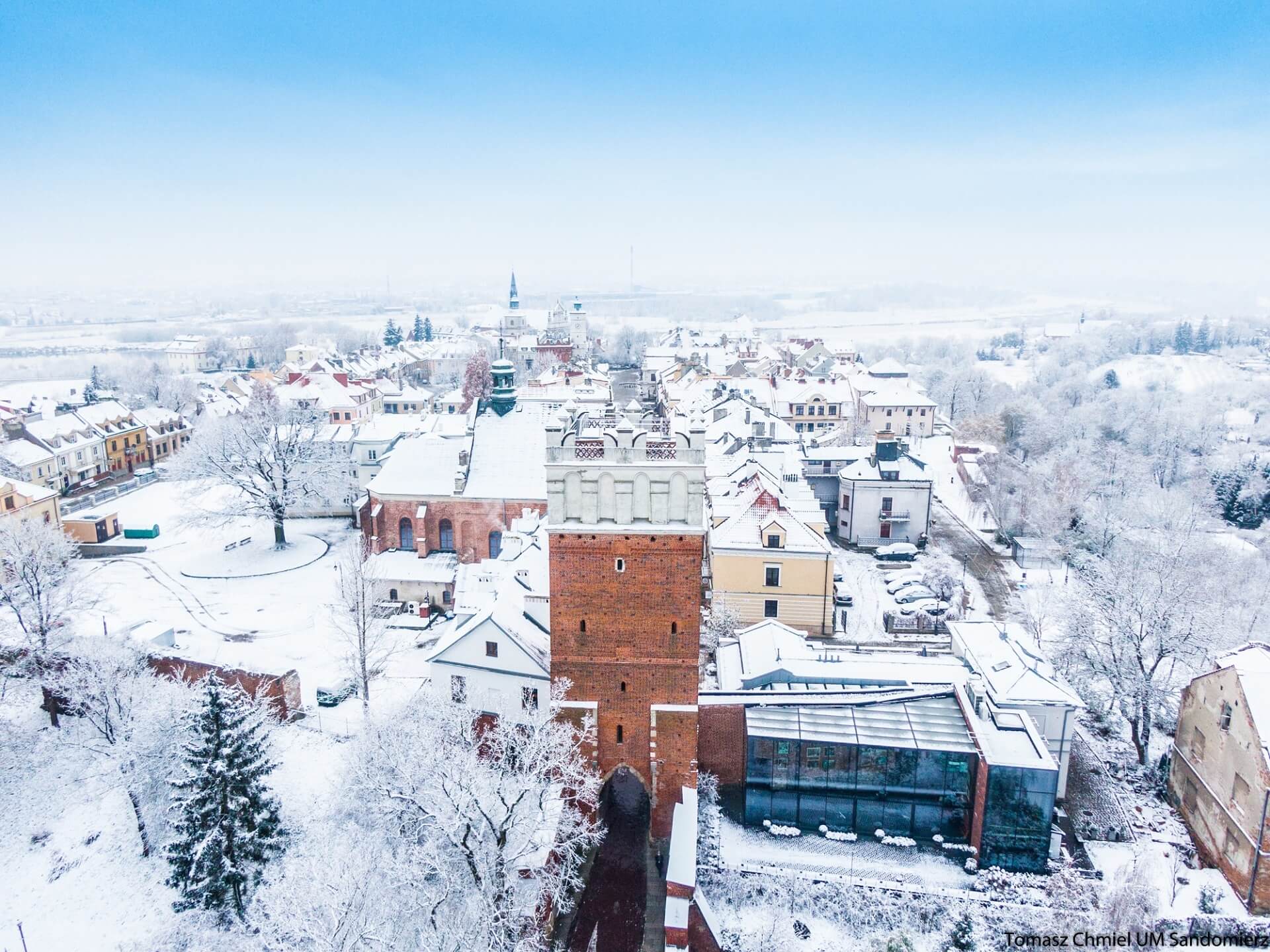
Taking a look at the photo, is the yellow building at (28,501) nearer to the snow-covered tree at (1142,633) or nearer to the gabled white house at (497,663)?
the gabled white house at (497,663)

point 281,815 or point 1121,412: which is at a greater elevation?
point 1121,412

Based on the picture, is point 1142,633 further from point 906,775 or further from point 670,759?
point 670,759

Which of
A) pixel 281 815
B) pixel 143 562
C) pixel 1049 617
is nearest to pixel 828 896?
pixel 281 815

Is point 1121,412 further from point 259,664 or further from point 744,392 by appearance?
point 259,664

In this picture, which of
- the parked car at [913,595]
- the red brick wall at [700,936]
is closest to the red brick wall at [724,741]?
the red brick wall at [700,936]

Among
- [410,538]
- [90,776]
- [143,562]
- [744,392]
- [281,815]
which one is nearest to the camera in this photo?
[281,815]

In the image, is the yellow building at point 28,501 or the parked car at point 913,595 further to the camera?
the yellow building at point 28,501

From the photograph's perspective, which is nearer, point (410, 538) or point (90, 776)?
point (90, 776)

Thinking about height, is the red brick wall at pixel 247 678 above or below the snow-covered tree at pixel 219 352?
below
